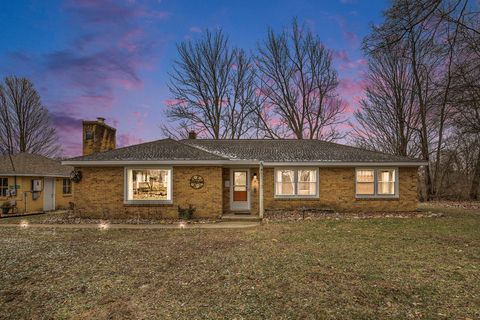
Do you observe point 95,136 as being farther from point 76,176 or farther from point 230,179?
point 230,179

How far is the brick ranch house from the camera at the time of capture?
43.7ft

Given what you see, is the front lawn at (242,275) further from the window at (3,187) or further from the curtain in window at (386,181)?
the window at (3,187)

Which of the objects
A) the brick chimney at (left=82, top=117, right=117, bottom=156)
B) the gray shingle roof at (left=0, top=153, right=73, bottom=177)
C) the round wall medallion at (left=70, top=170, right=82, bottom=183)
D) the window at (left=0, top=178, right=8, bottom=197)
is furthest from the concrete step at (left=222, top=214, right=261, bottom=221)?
the window at (left=0, top=178, right=8, bottom=197)

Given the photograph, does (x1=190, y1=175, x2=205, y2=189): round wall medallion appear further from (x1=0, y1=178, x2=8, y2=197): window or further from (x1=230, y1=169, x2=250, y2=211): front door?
(x1=0, y1=178, x2=8, y2=197): window

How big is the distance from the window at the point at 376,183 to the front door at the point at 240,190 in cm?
587

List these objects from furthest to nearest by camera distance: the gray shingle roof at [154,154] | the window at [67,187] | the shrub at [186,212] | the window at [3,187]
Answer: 1. the window at [67,187]
2. the window at [3,187]
3. the gray shingle roof at [154,154]
4. the shrub at [186,212]

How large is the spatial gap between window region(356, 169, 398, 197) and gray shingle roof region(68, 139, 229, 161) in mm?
7704

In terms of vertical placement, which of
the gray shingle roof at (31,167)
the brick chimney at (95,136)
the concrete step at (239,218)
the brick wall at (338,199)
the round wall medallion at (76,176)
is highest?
the brick chimney at (95,136)

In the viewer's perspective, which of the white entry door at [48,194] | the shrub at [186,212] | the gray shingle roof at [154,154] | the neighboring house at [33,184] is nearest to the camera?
the shrub at [186,212]

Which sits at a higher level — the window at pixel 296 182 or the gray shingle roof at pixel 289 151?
the gray shingle roof at pixel 289 151

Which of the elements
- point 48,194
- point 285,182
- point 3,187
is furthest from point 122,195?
point 48,194

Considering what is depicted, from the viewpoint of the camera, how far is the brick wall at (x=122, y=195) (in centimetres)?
1330

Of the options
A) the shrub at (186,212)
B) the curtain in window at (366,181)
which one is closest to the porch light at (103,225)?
the shrub at (186,212)

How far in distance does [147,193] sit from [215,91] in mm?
17431
